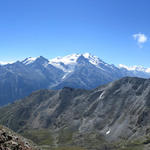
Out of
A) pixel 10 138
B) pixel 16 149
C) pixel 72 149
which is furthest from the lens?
pixel 72 149

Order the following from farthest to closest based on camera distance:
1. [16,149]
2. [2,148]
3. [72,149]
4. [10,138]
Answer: [72,149], [10,138], [16,149], [2,148]

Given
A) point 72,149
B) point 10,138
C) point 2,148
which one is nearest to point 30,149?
point 10,138

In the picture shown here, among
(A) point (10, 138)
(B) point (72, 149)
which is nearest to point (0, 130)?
(A) point (10, 138)

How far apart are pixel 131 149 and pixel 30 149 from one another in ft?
604

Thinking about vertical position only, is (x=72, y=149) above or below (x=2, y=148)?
below

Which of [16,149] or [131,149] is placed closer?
[16,149]

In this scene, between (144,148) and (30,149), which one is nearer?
(30,149)

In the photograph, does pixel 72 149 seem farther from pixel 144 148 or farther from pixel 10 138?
pixel 10 138

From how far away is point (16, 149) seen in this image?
29.8 m

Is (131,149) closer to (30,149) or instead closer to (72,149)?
(72,149)

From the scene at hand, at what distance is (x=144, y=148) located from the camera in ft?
647

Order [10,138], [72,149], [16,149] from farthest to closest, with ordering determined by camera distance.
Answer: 1. [72,149]
2. [10,138]
3. [16,149]

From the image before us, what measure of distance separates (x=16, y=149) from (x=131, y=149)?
18795 centimetres

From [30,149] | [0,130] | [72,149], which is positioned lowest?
[72,149]
